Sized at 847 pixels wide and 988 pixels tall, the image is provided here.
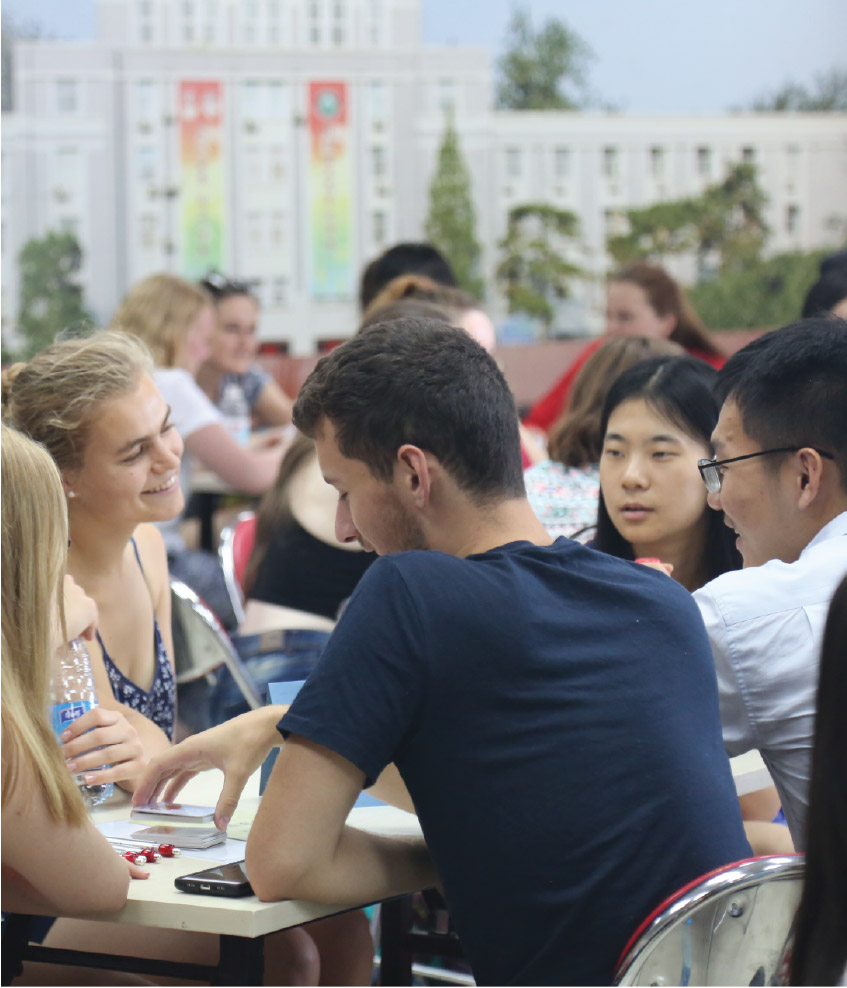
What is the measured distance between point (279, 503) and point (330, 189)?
7.57m

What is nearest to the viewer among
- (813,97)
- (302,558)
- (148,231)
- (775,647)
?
(775,647)

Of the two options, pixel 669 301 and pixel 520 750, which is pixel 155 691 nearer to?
pixel 520 750

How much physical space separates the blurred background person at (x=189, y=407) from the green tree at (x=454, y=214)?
20.5 feet

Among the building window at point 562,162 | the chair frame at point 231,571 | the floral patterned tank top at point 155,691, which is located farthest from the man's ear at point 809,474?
the building window at point 562,162

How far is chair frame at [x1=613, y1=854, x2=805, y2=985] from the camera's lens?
111cm

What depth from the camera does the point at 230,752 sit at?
4.63 ft

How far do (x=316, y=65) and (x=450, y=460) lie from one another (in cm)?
932

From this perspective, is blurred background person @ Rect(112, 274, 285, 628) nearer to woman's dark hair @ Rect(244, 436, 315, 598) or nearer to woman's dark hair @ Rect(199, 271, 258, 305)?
woman's dark hair @ Rect(244, 436, 315, 598)

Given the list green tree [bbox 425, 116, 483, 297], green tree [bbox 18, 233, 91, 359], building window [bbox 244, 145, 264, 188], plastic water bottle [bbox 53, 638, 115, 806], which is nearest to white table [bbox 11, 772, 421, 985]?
plastic water bottle [bbox 53, 638, 115, 806]

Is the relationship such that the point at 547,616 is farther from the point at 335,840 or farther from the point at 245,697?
the point at 245,697

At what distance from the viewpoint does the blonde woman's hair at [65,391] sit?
2.04 metres

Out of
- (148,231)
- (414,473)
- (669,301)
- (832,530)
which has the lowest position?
(832,530)

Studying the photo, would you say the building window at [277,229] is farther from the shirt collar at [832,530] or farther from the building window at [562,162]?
the shirt collar at [832,530]

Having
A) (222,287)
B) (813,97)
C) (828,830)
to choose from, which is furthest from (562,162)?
(828,830)
